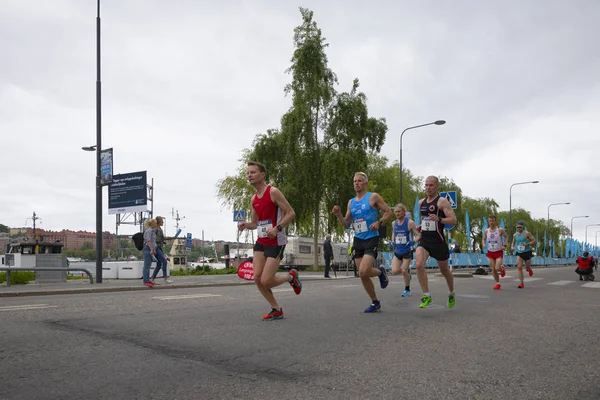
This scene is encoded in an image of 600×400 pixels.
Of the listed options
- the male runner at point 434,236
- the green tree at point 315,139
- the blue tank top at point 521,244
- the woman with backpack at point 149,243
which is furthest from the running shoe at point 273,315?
the green tree at point 315,139

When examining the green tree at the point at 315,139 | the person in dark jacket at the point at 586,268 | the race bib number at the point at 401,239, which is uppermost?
the green tree at the point at 315,139

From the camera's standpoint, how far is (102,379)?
3449mm

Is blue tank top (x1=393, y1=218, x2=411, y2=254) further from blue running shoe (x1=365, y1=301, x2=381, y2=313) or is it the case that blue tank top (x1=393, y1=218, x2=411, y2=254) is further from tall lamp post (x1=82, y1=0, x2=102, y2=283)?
tall lamp post (x1=82, y1=0, x2=102, y2=283)

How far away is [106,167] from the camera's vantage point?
18.2m

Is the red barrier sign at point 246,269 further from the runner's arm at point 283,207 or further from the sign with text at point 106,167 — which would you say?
the sign with text at point 106,167

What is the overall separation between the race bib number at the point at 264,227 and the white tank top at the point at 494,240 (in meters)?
8.87

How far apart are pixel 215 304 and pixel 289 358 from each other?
14.5 ft

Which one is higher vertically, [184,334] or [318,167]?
[318,167]

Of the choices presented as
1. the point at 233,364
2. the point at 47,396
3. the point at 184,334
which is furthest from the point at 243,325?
the point at 47,396

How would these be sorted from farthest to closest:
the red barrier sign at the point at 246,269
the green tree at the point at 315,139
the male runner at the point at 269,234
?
the green tree at the point at 315,139, the red barrier sign at the point at 246,269, the male runner at the point at 269,234

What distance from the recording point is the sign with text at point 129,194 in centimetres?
3488

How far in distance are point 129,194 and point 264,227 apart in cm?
3123

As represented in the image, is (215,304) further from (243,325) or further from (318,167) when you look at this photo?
(318,167)

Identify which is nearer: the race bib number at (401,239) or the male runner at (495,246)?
the race bib number at (401,239)
